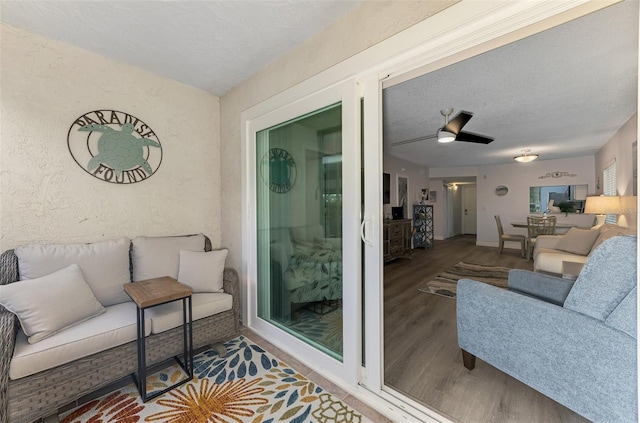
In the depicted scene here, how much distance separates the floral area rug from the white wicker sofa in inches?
5.3

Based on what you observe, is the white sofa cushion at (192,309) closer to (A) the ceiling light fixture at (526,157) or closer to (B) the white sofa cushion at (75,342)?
(B) the white sofa cushion at (75,342)

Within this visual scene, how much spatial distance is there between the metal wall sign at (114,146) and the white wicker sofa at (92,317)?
0.66 m

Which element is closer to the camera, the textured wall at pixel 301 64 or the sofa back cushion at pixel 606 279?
the sofa back cushion at pixel 606 279

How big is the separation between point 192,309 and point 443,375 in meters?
1.97

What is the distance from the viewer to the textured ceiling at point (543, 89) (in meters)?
1.85

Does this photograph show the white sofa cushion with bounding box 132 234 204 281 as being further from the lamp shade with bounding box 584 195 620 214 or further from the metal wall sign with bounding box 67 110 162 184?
the lamp shade with bounding box 584 195 620 214

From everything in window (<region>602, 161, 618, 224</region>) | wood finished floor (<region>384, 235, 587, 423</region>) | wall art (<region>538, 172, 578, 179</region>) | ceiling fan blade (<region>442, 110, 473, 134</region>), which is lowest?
wood finished floor (<region>384, 235, 587, 423</region>)

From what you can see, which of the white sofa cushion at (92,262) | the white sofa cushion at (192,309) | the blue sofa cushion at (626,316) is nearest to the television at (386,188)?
the white sofa cushion at (192,309)

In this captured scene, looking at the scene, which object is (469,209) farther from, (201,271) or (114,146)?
(114,146)

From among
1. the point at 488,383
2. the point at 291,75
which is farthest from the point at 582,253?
the point at 291,75

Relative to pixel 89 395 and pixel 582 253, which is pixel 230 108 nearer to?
pixel 89 395

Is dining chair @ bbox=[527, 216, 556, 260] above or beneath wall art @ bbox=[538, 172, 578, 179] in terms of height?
beneath

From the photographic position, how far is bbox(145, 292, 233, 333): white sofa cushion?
1836 millimetres

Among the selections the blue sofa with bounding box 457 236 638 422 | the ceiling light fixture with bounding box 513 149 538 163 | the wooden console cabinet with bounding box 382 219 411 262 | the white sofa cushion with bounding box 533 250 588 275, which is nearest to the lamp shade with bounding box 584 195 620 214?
the white sofa cushion with bounding box 533 250 588 275
